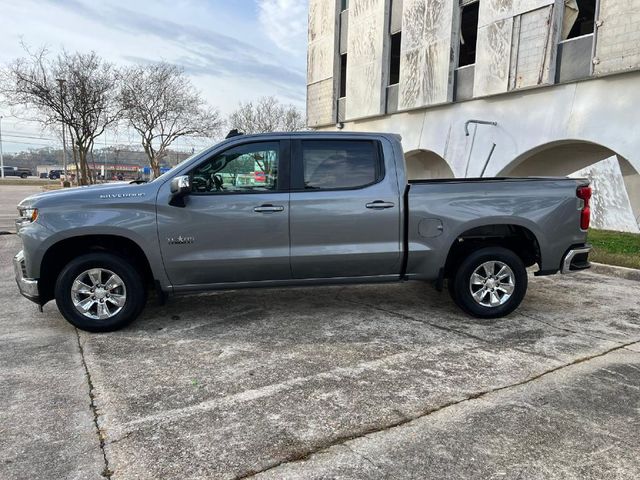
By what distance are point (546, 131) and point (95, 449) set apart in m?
13.5

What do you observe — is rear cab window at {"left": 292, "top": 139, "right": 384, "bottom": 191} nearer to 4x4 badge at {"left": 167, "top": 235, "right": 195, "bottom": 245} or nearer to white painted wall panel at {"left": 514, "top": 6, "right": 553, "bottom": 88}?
4x4 badge at {"left": 167, "top": 235, "right": 195, "bottom": 245}

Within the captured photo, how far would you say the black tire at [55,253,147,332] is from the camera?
4.57m

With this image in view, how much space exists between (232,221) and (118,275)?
121 centimetres

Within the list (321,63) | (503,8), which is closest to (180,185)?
(503,8)

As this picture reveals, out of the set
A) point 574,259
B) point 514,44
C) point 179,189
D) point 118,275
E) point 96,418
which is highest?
point 514,44

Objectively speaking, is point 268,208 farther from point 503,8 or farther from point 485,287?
point 503,8

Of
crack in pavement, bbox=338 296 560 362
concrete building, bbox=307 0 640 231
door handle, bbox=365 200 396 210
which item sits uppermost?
concrete building, bbox=307 0 640 231

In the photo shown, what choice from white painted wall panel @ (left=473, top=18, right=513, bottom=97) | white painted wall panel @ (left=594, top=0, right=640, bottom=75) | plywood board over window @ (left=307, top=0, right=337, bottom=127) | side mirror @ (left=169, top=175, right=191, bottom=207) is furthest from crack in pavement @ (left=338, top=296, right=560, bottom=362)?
plywood board over window @ (left=307, top=0, right=337, bottom=127)

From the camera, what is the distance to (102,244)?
4.77 meters

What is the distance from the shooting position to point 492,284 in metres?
5.24

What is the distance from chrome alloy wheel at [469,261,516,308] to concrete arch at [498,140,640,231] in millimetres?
8399

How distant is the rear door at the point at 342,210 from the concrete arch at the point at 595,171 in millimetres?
9378

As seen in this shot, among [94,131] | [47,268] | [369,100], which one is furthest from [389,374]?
[94,131]

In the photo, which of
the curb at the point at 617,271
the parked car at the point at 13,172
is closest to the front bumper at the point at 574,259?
the curb at the point at 617,271
